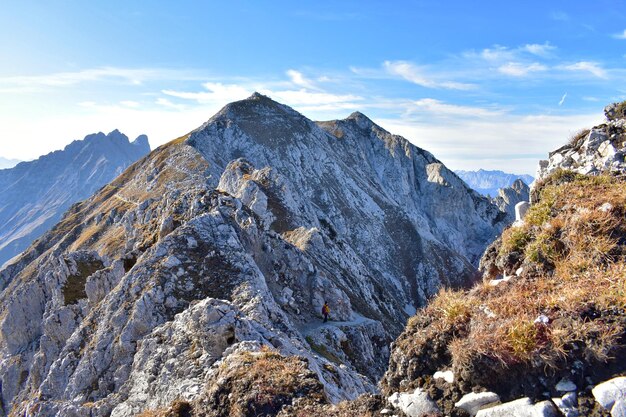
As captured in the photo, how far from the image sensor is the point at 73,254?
132 ft

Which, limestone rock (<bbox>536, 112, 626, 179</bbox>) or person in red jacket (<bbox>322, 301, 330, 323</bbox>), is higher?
limestone rock (<bbox>536, 112, 626, 179</bbox>)

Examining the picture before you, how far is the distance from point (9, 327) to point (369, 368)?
41437mm

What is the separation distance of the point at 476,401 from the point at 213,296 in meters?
18.6

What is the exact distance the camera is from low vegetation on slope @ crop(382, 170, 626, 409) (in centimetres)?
646

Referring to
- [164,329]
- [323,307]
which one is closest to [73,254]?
[323,307]

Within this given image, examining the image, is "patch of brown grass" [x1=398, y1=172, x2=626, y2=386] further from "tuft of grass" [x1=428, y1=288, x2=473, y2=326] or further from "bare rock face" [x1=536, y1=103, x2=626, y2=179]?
"bare rock face" [x1=536, y1=103, x2=626, y2=179]

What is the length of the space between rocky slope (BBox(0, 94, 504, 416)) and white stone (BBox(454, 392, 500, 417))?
1.91 m

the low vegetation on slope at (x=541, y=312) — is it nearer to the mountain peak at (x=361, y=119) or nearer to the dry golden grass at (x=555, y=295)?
the dry golden grass at (x=555, y=295)

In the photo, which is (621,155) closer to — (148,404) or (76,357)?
(148,404)

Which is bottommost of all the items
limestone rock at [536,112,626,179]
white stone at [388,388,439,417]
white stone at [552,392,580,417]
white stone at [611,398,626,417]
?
white stone at [388,388,439,417]

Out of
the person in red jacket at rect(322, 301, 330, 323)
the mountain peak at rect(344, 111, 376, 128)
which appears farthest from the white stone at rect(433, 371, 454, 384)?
the mountain peak at rect(344, 111, 376, 128)

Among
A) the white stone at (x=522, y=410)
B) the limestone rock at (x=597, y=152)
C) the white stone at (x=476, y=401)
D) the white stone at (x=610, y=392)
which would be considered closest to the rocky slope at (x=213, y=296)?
the white stone at (x=476, y=401)

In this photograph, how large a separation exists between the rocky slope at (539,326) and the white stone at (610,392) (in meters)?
0.01

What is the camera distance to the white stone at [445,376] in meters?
7.47
